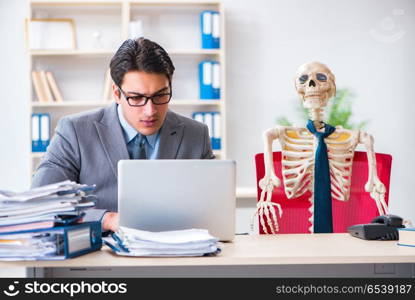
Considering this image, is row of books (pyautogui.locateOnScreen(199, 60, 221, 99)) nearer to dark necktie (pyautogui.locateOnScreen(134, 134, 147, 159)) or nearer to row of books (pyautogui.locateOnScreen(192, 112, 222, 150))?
row of books (pyautogui.locateOnScreen(192, 112, 222, 150))

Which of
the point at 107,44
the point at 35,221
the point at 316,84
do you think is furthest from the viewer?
the point at 107,44

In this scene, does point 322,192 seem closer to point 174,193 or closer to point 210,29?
point 174,193

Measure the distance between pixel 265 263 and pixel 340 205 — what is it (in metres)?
1.10

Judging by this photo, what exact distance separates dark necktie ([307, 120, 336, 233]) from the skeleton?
0.03 metres

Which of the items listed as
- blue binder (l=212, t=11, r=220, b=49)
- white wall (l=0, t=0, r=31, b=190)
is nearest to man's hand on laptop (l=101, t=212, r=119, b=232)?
blue binder (l=212, t=11, r=220, b=49)

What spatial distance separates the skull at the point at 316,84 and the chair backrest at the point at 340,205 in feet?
1.16

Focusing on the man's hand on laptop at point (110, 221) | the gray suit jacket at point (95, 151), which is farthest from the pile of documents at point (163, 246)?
the gray suit jacket at point (95, 151)

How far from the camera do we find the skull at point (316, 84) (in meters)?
2.72

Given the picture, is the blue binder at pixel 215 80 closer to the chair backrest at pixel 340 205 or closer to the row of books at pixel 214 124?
the row of books at pixel 214 124

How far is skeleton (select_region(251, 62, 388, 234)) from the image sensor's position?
2439mm

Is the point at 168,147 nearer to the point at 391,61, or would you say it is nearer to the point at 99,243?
the point at 99,243

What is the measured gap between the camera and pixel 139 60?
2242mm

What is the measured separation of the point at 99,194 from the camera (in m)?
2.36

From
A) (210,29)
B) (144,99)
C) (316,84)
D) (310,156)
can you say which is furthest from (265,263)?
(210,29)
